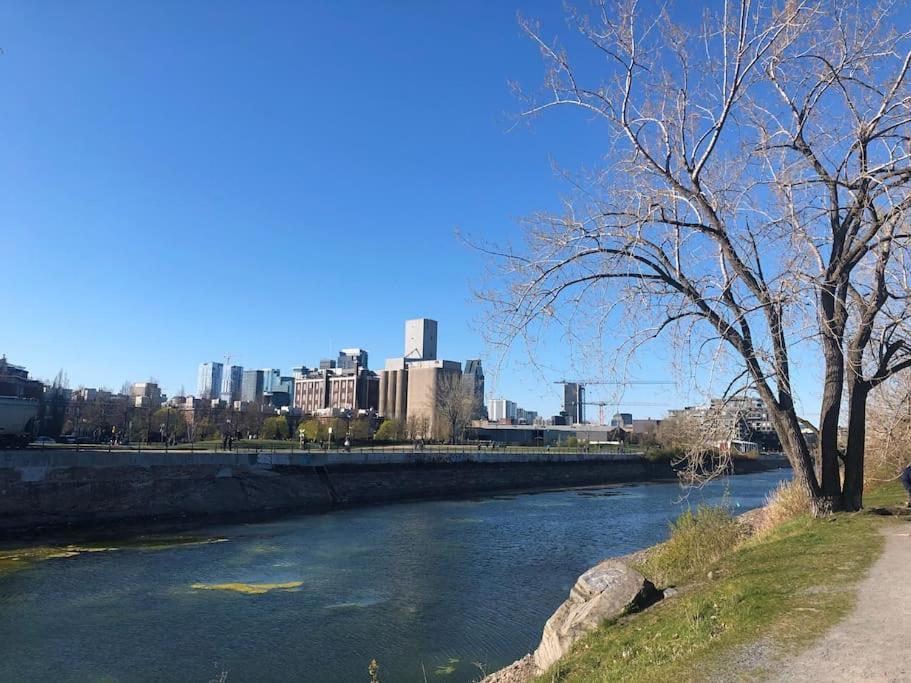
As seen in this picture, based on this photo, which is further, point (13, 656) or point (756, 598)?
point (13, 656)

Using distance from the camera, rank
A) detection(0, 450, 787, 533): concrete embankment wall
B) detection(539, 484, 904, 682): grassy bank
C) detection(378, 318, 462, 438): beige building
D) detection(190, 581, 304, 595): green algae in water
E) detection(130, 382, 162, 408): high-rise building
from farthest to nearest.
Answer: detection(378, 318, 462, 438): beige building → detection(130, 382, 162, 408): high-rise building → detection(0, 450, 787, 533): concrete embankment wall → detection(190, 581, 304, 595): green algae in water → detection(539, 484, 904, 682): grassy bank

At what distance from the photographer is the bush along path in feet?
20.0

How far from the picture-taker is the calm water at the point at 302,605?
14.0 meters

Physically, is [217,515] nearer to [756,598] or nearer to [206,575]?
[206,575]

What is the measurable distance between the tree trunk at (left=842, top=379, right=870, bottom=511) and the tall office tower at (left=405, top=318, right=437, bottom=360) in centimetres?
16950

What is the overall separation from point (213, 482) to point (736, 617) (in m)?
39.0

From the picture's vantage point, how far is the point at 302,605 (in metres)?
18.3

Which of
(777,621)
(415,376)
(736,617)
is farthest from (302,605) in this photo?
(415,376)

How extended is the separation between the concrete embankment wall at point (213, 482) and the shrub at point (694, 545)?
100.0 feet

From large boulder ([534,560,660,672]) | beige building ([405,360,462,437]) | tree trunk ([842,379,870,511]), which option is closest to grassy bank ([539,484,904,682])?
large boulder ([534,560,660,672])

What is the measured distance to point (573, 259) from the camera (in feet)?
42.0

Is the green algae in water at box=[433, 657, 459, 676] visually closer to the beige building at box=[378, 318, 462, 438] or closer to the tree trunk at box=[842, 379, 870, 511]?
the tree trunk at box=[842, 379, 870, 511]

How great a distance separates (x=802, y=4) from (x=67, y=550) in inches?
1199

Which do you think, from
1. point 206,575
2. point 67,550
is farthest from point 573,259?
point 67,550
